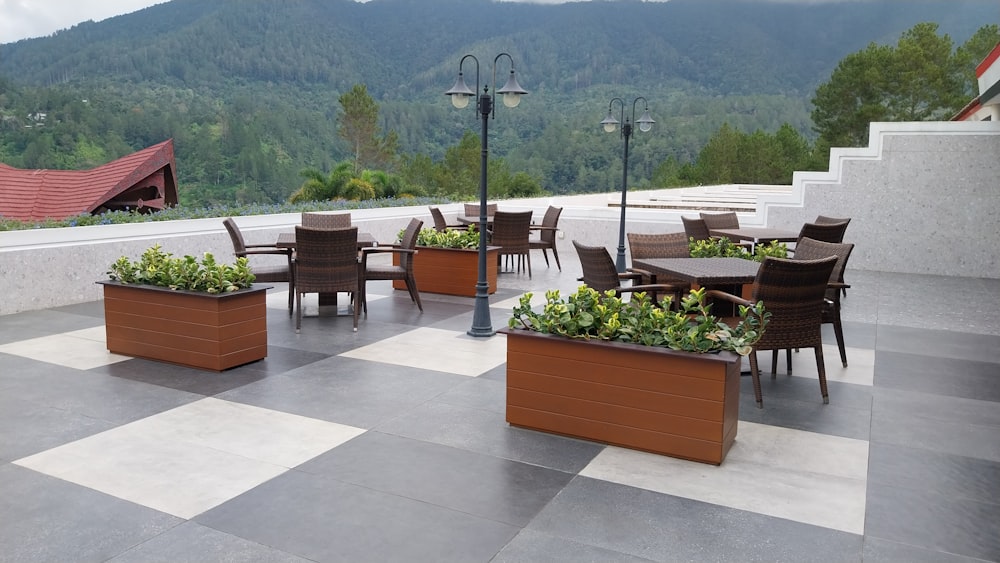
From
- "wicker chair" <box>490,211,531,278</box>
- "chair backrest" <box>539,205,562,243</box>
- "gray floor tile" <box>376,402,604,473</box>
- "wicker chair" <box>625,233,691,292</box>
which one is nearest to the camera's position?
"gray floor tile" <box>376,402,604,473</box>

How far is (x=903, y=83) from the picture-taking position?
133 ft

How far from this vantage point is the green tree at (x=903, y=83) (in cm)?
4012

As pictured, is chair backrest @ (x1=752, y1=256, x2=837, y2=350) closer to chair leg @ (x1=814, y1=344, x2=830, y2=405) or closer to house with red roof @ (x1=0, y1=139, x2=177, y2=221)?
chair leg @ (x1=814, y1=344, x2=830, y2=405)

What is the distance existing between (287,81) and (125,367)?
5569 cm

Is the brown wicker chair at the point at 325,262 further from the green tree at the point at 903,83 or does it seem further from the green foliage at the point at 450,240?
the green tree at the point at 903,83

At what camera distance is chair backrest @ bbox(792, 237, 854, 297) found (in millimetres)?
5633

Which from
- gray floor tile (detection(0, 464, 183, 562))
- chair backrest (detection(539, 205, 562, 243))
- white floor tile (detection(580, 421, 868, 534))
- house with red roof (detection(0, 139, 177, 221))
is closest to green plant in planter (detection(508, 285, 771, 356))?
white floor tile (detection(580, 421, 868, 534))

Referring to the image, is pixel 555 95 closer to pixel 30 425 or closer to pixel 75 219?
pixel 75 219

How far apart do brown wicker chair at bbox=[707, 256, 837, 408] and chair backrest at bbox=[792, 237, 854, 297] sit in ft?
3.68

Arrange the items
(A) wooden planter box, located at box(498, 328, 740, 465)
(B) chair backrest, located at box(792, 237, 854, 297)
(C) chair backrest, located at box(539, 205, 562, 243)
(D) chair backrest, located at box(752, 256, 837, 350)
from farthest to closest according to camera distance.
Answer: (C) chair backrest, located at box(539, 205, 562, 243)
(B) chair backrest, located at box(792, 237, 854, 297)
(D) chair backrest, located at box(752, 256, 837, 350)
(A) wooden planter box, located at box(498, 328, 740, 465)

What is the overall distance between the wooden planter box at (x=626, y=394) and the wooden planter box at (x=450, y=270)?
4210mm

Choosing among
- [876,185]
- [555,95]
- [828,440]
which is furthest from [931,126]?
[555,95]

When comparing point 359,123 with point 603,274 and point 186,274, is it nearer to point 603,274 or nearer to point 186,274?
point 186,274

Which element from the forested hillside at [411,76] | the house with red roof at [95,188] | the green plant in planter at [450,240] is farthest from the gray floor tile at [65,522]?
the forested hillside at [411,76]
